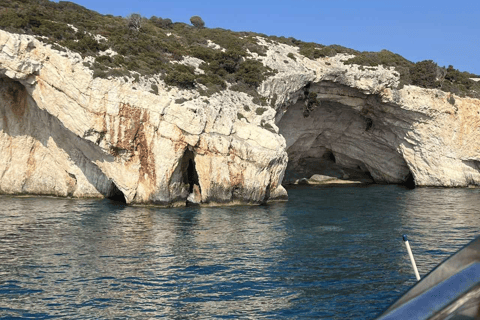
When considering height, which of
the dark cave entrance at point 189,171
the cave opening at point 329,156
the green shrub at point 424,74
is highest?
the green shrub at point 424,74

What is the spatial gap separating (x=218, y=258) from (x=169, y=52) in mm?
34358

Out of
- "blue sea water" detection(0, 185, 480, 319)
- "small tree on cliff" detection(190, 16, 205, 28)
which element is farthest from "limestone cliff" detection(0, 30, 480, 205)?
"small tree on cliff" detection(190, 16, 205, 28)

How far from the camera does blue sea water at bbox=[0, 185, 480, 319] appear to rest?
1573 cm

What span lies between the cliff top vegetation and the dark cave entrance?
22.9 feet

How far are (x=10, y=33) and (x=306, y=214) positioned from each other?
29819mm

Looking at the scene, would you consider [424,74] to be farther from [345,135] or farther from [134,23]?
[134,23]

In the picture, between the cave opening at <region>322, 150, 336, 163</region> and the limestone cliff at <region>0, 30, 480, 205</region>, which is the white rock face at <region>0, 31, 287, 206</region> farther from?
the cave opening at <region>322, 150, 336, 163</region>

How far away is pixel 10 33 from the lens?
39.0m

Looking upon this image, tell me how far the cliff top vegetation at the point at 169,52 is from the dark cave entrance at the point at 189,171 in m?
6.97

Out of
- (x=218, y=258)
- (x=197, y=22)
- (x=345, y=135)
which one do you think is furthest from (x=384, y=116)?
(x=218, y=258)

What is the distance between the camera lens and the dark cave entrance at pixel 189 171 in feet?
133

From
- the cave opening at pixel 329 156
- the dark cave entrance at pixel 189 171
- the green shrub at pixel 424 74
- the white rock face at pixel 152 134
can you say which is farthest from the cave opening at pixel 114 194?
the green shrub at pixel 424 74

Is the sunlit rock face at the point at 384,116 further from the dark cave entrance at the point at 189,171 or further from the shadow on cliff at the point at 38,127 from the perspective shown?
the shadow on cliff at the point at 38,127

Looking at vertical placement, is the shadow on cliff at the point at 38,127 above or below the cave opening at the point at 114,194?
above
